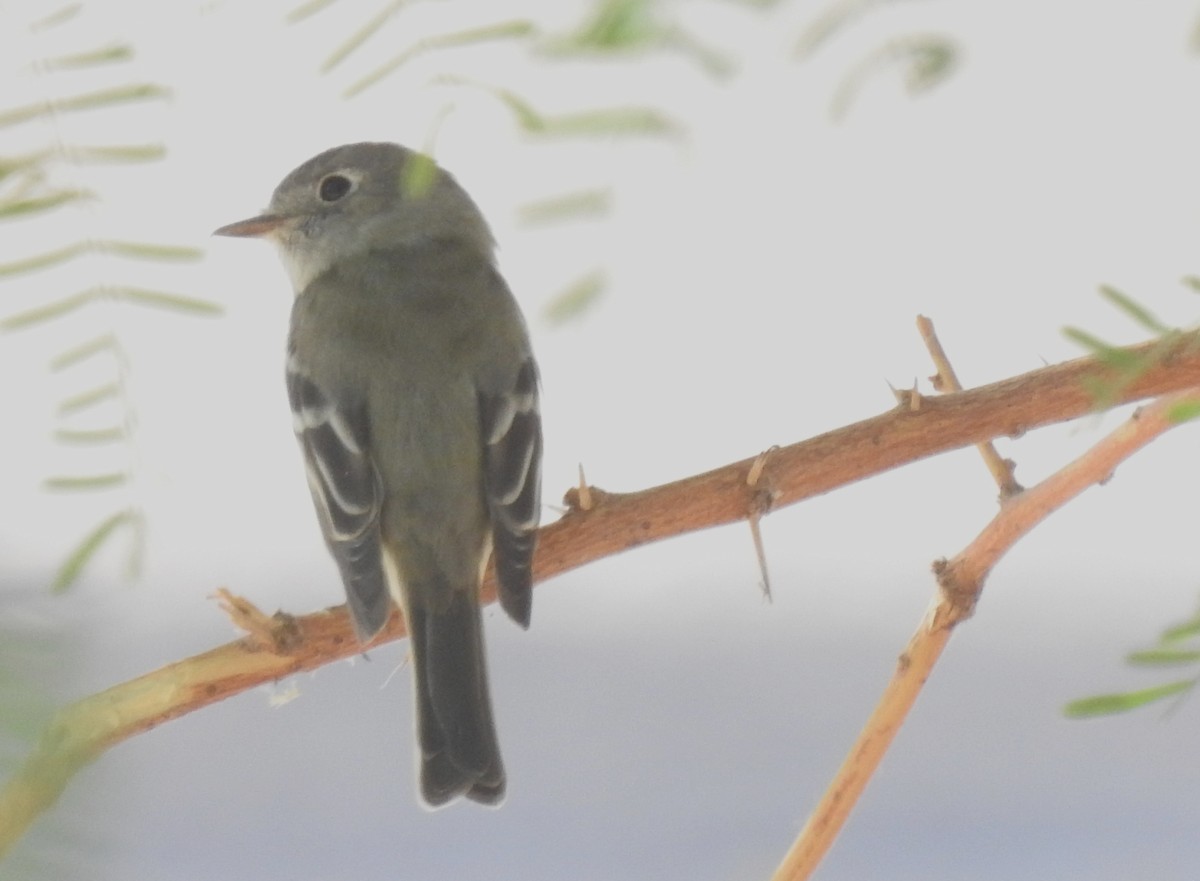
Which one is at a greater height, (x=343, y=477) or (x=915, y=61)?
(x=343, y=477)

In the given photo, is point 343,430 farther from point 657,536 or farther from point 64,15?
point 64,15

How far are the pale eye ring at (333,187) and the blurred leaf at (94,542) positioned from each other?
1739 mm

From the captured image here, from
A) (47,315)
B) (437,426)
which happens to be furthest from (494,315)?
(47,315)

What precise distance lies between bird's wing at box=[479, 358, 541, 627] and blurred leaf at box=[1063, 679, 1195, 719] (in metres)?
1.02

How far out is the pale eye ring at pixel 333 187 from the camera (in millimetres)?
2236

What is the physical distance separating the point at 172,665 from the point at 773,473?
0.52 meters

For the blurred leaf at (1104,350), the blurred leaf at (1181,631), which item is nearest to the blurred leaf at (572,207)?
the blurred leaf at (1104,350)

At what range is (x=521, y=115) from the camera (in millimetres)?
380

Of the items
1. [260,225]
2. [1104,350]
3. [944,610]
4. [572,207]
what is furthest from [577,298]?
[260,225]

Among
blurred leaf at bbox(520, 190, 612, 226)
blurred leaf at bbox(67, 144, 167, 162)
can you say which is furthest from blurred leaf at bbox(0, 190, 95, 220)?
blurred leaf at bbox(520, 190, 612, 226)

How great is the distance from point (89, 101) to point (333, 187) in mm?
1759

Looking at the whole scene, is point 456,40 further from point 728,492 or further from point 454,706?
point 454,706

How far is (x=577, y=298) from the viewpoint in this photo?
393mm

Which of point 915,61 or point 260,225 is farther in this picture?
point 260,225
